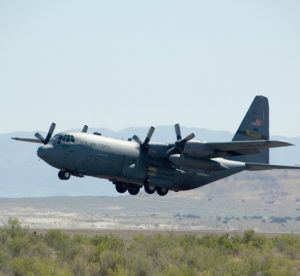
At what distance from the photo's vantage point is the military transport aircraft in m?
42.9

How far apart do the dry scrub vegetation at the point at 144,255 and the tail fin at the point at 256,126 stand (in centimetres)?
735

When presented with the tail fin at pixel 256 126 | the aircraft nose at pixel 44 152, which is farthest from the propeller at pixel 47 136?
the tail fin at pixel 256 126

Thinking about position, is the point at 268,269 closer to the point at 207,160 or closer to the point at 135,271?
the point at 135,271

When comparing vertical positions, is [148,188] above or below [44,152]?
below

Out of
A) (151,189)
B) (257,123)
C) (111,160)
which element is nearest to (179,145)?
(151,189)

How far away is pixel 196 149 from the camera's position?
44438 mm

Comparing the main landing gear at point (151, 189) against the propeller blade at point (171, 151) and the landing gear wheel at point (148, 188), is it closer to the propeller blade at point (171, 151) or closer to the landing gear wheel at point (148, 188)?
the landing gear wheel at point (148, 188)

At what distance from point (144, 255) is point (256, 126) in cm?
1895

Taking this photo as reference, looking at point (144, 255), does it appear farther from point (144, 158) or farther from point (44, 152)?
point (44, 152)

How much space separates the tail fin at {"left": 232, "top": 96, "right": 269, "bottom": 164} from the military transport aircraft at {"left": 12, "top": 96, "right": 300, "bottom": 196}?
2953mm

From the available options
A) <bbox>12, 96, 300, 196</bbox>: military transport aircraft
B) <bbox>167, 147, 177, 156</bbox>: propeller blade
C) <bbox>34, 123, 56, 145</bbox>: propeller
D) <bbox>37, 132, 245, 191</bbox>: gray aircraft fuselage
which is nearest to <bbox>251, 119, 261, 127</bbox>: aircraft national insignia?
<bbox>12, 96, 300, 196</bbox>: military transport aircraft

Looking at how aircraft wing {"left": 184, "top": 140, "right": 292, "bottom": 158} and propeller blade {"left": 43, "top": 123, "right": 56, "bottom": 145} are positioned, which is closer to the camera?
aircraft wing {"left": 184, "top": 140, "right": 292, "bottom": 158}

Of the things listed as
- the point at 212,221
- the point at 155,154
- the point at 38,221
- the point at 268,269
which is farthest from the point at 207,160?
the point at 212,221

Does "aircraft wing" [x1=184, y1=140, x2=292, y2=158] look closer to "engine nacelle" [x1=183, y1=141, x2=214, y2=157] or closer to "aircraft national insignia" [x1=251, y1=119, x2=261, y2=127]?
"engine nacelle" [x1=183, y1=141, x2=214, y2=157]
